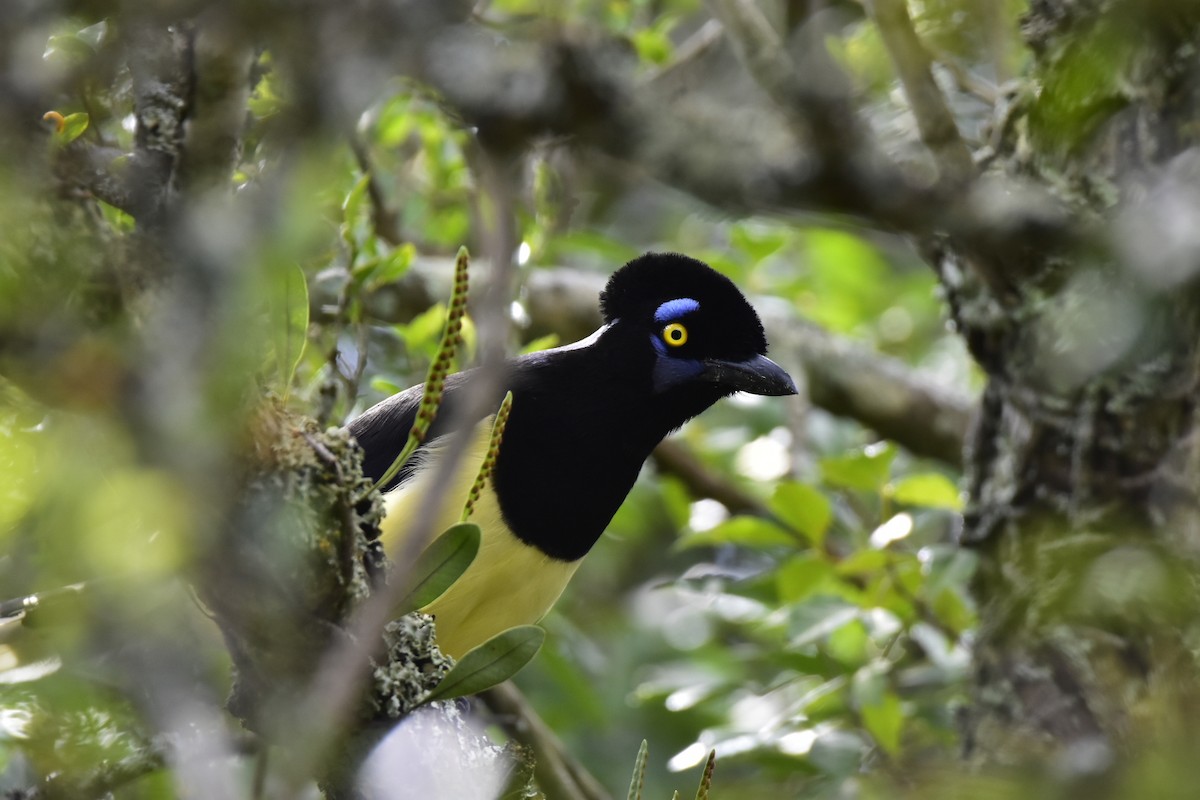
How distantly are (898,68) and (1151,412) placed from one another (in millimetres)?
1428

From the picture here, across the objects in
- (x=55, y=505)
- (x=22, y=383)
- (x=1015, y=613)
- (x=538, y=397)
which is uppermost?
(x=22, y=383)

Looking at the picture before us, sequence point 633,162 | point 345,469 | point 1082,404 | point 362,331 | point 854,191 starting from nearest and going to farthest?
point 345,469 < point 854,191 < point 633,162 < point 362,331 < point 1082,404

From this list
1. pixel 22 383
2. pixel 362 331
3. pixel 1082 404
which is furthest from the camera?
pixel 1082 404

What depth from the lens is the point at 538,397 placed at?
13.9ft

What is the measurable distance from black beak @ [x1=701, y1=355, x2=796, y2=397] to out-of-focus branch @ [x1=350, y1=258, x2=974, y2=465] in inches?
64.7

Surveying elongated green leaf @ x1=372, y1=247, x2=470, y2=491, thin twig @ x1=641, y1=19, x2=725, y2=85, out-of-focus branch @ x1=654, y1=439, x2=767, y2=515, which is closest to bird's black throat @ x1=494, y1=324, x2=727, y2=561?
out-of-focus branch @ x1=654, y1=439, x2=767, y2=515

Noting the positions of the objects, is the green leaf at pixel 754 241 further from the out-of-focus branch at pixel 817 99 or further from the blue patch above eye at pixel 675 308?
the out-of-focus branch at pixel 817 99

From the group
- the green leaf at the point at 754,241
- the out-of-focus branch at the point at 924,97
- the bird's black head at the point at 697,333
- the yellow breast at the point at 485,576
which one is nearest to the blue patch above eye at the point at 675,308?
the bird's black head at the point at 697,333

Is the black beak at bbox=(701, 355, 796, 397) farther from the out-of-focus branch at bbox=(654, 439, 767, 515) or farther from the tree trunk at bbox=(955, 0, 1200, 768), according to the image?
the out-of-focus branch at bbox=(654, 439, 767, 515)

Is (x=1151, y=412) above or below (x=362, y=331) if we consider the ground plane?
below

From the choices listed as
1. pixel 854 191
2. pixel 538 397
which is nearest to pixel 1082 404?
pixel 538 397

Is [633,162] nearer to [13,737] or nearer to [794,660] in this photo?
[13,737]

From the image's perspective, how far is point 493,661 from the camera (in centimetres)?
227

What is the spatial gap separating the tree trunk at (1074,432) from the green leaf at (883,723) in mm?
237
